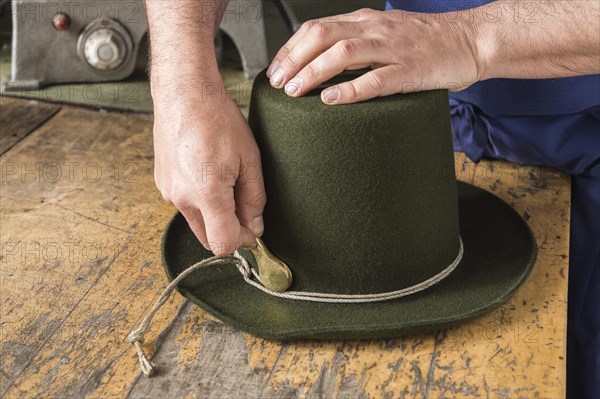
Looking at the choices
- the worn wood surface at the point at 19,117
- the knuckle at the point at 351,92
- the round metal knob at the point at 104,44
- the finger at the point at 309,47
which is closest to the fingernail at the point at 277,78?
the finger at the point at 309,47

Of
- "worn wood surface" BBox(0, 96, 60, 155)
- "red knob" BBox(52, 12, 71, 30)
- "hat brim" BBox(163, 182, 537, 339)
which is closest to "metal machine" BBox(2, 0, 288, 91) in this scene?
"red knob" BBox(52, 12, 71, 30)

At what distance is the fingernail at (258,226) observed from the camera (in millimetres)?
1150

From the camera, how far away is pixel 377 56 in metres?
1.13

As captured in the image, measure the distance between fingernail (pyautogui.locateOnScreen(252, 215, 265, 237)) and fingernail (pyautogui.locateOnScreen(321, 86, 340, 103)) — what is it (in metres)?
0.21

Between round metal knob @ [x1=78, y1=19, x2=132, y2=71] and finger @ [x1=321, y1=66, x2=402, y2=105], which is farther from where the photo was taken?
round metal knob @ [x1=78, y1=19, x2=132, y2=71]

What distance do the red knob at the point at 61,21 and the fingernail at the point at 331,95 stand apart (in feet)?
3.99

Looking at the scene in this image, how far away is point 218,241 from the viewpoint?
1124 mm

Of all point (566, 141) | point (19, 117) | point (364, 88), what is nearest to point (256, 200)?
point (364, 88)

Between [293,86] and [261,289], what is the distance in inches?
12.1

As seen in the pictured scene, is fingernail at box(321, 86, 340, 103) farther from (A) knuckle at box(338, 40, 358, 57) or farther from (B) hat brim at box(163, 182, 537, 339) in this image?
(B) hat brim at box(163, 182, 537, 339)

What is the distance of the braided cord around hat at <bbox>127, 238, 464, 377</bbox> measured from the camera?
1097mm

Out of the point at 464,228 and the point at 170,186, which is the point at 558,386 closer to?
the point at 464,228

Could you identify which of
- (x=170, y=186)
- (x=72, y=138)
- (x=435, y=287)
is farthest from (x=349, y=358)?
(x=72, y=138)

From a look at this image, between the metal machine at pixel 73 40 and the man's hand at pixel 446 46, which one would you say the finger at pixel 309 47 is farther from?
the metal machine at pixel 73 40
